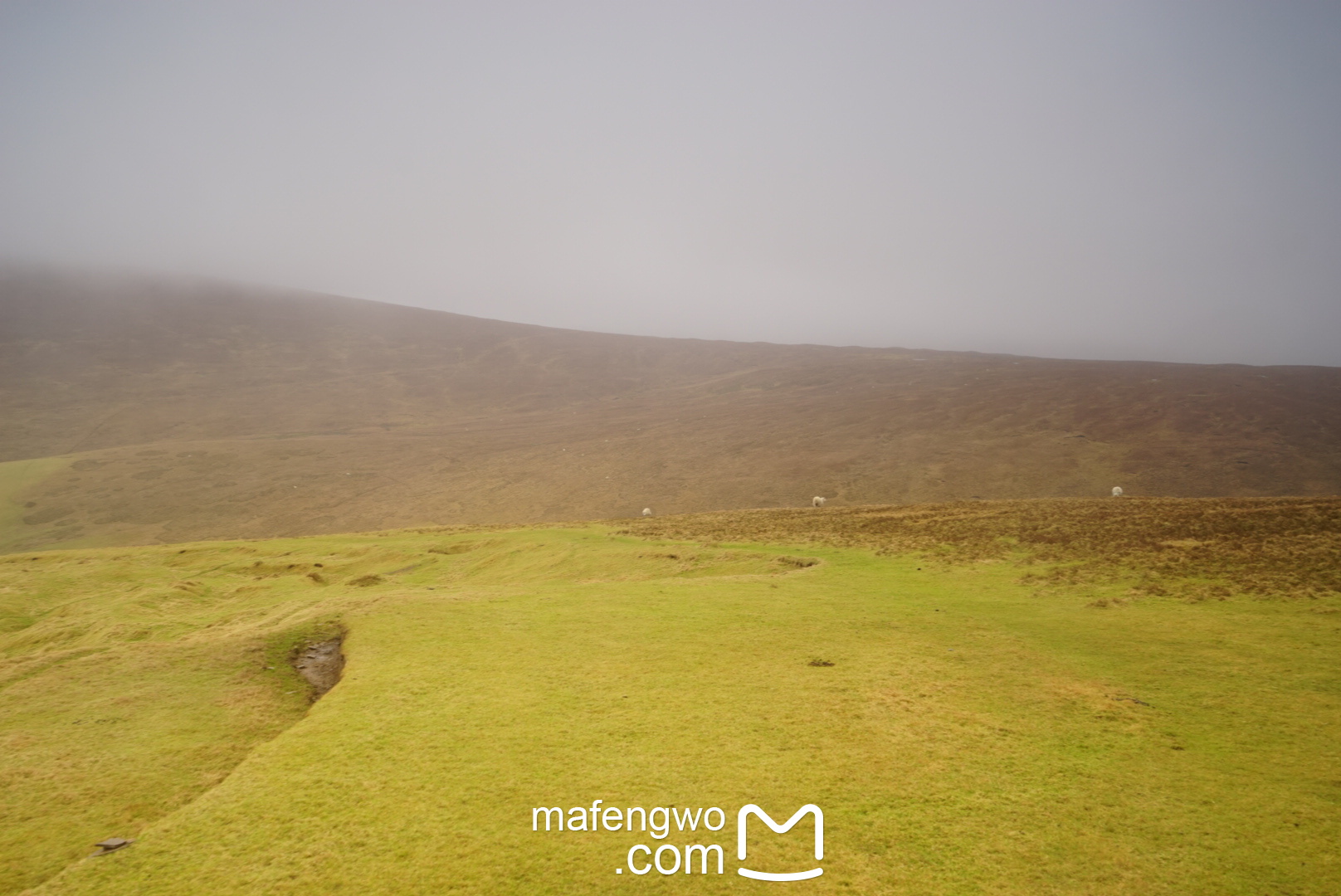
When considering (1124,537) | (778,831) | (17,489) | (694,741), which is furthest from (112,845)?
(17,489)

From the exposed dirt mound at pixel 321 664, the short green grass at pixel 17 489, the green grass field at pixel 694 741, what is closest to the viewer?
the green grass field at pixel 694 741

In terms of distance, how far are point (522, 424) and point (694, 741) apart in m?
60.8

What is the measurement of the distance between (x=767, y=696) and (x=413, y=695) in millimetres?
4167

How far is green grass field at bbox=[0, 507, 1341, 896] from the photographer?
5.20 metres

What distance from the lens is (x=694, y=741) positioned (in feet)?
23.2

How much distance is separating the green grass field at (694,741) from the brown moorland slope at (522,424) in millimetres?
26693

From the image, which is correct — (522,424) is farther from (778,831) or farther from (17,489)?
(778,831)

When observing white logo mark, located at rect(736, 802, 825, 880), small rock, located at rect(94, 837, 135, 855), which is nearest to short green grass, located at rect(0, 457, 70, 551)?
small rock, located at rect(94, 837, 135, 855)

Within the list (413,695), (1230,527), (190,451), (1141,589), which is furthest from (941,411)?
(190,451)

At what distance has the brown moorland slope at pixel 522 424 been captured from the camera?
129 feet

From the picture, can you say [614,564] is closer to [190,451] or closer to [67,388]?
[190,451]

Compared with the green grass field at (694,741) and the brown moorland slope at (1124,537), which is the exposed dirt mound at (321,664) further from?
the brown moorland slope at (1124,537)

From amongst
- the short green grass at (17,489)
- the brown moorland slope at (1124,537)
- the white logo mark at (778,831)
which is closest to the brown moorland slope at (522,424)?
the short green grass at (17,489)

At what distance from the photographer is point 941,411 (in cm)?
5241
